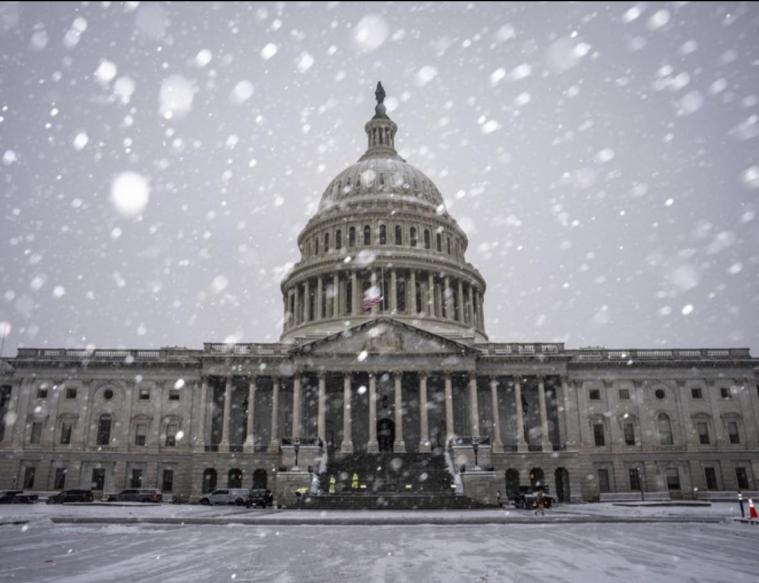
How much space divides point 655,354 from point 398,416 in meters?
26.5

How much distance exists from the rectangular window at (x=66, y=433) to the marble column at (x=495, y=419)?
39.3 m

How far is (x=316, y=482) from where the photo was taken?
1774 inches

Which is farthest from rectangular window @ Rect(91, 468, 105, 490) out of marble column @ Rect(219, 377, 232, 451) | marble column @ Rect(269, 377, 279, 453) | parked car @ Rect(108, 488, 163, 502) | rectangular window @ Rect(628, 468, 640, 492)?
rectangular window @ Rect(628, 468, 640, 492)

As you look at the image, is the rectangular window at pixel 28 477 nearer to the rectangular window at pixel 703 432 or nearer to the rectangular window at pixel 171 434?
the rectangular window at pixel 171 434

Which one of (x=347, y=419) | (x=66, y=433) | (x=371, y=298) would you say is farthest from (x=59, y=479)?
(x=371, y=298)

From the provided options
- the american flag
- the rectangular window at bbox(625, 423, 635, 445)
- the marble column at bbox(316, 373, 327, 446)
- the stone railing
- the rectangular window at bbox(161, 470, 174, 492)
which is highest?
the american flag

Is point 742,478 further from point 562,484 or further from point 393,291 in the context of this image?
point 393,291

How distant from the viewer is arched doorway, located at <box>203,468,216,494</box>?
56.0 metres

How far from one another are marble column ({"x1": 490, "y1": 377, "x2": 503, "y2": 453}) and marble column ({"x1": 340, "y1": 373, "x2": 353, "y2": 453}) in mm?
12637

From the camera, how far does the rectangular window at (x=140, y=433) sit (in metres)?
60.2

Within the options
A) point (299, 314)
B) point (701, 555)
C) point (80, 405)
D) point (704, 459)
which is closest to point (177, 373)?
point (80, 405)

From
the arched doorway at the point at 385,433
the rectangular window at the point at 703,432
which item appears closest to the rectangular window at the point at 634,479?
the rectangular window at the point at 703,432

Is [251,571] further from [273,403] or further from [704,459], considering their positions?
[704,459]

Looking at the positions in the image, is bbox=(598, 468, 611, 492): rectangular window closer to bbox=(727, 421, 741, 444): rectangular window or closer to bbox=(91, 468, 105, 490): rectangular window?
bbox=(727, 421, 741, 444): rectangular window
